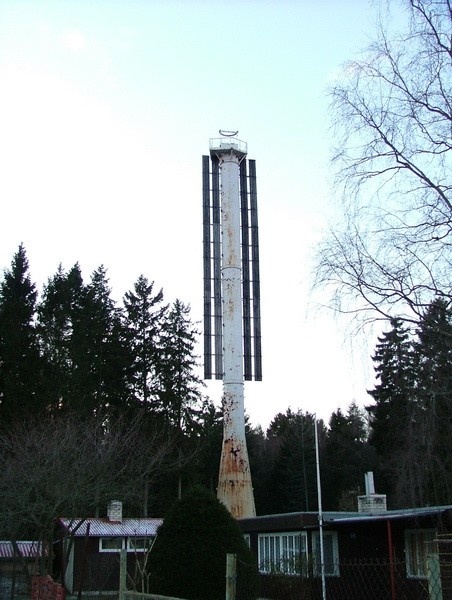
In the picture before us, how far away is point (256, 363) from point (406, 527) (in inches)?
723

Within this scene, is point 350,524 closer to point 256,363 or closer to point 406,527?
point 406,527

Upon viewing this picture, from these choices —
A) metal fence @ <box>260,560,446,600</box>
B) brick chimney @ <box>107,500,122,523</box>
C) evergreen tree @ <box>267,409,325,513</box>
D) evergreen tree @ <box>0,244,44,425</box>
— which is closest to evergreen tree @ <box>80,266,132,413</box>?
evergreen tree @ <box>0,244,44,425</box>

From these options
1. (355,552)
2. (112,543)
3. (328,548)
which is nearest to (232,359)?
(112,543)

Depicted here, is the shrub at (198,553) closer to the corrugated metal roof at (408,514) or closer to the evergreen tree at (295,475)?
the corrugated metal roof at (408,514)

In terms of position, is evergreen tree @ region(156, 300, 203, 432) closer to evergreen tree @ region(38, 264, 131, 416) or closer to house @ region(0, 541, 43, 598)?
evergreen tree @ region(38, 264, 131, 416)

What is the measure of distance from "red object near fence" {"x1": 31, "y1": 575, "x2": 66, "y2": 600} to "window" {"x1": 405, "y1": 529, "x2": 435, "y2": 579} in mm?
9491

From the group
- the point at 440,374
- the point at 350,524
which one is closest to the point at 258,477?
the point at 350,524

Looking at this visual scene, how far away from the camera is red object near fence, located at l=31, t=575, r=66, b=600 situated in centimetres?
1181

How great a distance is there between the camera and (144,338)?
52.1m

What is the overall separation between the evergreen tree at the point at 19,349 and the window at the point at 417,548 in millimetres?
26504

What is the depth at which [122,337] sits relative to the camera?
5166 cm

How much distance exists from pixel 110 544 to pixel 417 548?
1720 cm

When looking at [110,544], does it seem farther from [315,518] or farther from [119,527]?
[315,518]

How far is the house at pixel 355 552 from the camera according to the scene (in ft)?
61.7
